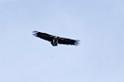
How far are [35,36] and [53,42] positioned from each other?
194 inches

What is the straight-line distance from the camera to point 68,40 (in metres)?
152

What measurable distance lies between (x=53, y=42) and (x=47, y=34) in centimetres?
281

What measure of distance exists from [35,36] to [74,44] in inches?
423

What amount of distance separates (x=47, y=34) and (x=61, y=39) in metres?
3.89

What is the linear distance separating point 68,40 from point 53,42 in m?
4.75

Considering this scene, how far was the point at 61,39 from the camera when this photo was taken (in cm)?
15050

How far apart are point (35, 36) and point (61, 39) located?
689 centimetres

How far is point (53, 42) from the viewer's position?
149m

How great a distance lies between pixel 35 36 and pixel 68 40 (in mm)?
9058

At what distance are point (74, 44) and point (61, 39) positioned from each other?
13.0ft
